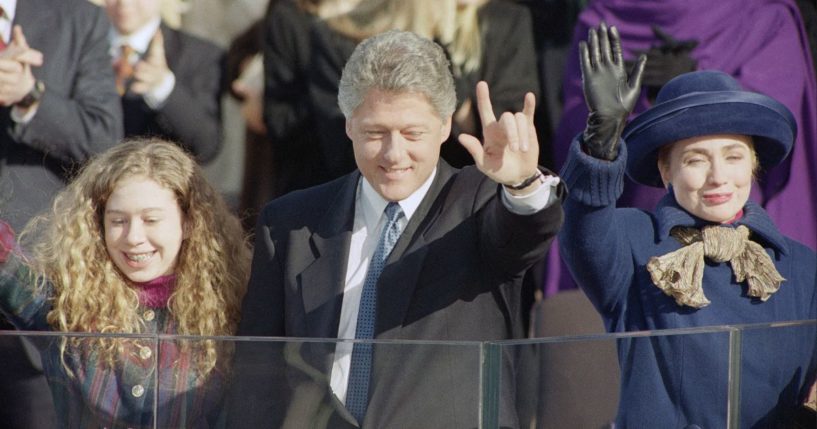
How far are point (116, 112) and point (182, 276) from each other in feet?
4.84

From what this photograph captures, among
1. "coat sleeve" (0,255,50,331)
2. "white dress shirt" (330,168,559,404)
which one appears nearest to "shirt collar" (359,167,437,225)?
"white dress shirt" (330,168,559,404)

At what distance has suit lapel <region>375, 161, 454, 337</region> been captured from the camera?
264cm

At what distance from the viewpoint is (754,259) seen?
9.32 ft

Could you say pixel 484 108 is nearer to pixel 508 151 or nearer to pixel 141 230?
pixel 508 151

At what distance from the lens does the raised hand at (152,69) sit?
169 inches

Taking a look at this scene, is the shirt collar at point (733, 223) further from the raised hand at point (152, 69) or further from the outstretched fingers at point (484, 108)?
the raised hand at point (152, 69)

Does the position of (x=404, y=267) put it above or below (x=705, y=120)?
below

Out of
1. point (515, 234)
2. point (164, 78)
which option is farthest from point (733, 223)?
point (164, 78)

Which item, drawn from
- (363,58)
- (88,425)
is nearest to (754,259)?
(363,58)

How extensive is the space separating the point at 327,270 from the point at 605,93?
0.62m

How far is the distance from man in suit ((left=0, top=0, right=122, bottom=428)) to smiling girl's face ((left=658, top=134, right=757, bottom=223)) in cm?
183

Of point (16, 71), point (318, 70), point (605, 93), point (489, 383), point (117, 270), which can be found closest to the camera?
point (489, 383)

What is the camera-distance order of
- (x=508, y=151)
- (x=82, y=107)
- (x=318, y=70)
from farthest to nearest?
1. (x=318, y=70)
2. (x=82, y=107)
3. (x=508, y=151)

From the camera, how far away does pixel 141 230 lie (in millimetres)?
2832
